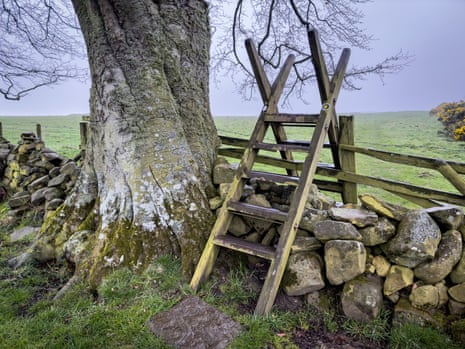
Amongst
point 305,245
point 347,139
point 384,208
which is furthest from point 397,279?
point 347,139

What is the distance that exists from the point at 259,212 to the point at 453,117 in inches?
431

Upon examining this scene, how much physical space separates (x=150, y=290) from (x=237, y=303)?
35.7 inches

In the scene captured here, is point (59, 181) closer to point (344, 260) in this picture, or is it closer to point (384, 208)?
point (344, 260)

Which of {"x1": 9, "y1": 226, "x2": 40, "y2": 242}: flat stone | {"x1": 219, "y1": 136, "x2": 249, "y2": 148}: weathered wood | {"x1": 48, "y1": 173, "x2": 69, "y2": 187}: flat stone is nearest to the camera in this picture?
{"x1": 219, "y1": 136, "x2": 249, "y2": 148}: weathered wood

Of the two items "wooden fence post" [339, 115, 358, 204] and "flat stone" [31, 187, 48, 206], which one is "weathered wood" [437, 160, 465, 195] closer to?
"wooden fence post" [339, 115, 358, 204]

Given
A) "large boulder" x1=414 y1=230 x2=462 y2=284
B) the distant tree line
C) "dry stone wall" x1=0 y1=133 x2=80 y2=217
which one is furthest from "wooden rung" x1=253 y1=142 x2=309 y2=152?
the distant tree line

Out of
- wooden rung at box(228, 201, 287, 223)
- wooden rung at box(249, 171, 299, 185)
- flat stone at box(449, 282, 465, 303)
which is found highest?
wooden rung at box(249, 171, 299, 185)

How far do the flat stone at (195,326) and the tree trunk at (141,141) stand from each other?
22.1 inches

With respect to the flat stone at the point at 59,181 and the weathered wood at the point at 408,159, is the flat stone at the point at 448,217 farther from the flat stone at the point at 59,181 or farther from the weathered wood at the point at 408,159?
the flat stone at the point at 59,181

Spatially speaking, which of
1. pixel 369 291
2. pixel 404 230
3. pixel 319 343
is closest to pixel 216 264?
pixel 319 343

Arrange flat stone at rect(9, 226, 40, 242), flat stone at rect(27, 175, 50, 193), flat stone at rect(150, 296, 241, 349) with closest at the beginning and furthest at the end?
1. flat stone at rect(150, 296, 241, 349)
2. flat stone at rect(9, 226, 40, 242)
3. flat stone at rect(27, 175, 50, 193)

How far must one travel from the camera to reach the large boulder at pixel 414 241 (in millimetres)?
2760

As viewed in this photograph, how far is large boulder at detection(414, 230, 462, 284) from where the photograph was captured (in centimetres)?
276

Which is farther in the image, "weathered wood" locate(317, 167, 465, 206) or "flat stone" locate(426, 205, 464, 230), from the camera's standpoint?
"weathered wood" locate(317, 167, 465, 206)
